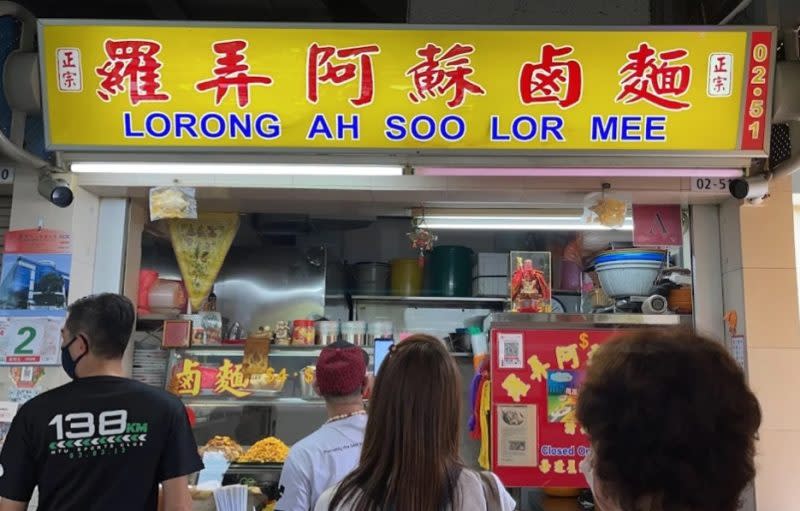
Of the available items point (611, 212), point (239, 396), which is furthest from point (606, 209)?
point (239, 396)

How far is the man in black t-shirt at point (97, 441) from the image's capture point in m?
2.26

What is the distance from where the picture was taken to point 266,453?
4078 millimetres

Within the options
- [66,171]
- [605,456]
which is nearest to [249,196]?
[66,171]

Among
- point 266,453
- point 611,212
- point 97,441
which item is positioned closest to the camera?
point 97,441

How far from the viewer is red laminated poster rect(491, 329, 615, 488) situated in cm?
401

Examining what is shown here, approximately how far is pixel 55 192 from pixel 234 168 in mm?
1012

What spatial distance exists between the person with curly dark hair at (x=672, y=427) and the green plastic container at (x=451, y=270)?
443 cm

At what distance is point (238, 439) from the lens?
4750 millimetres

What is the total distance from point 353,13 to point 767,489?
494 centimetres

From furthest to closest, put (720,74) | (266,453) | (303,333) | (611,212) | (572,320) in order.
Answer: (303,333) < (572,320) < (266,453) < (611,212) < (720,74)

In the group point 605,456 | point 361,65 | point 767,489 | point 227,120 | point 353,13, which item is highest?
point 353,13

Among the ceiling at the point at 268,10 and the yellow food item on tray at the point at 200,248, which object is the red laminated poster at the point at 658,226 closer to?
the ceiling at the point at 268,10

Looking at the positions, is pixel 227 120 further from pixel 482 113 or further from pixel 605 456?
pixel 605 456

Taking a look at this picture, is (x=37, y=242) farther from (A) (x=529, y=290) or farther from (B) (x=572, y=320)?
(B) (x=572, y=320)
